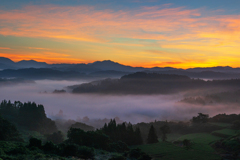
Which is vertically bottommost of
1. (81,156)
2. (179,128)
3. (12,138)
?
(179,128)

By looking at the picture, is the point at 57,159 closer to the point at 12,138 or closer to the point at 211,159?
the point at 211,159

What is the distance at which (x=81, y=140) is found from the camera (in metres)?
56.4

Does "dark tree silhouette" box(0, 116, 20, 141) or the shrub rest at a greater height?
the shrub

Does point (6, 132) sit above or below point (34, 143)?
below

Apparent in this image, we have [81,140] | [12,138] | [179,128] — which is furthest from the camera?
[179,128]

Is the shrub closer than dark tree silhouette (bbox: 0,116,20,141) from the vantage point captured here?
Yes

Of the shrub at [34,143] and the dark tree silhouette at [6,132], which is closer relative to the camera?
the shrub at [34,143]

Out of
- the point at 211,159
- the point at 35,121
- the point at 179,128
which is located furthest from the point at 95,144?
the point at 179,128

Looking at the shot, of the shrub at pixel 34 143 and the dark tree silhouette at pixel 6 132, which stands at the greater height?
the shrub at pixel 34 143

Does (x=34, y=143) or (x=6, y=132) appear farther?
(x=6, y=132)

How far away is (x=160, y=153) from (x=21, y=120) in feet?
328

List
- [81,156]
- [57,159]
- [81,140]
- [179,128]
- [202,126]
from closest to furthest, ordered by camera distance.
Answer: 1. [57,159]
2. [81,156]
3. [81,140]
4. [202,126]
5. [179,128]

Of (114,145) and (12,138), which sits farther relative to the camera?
(12,138)

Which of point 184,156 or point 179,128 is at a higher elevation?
point 184,156
